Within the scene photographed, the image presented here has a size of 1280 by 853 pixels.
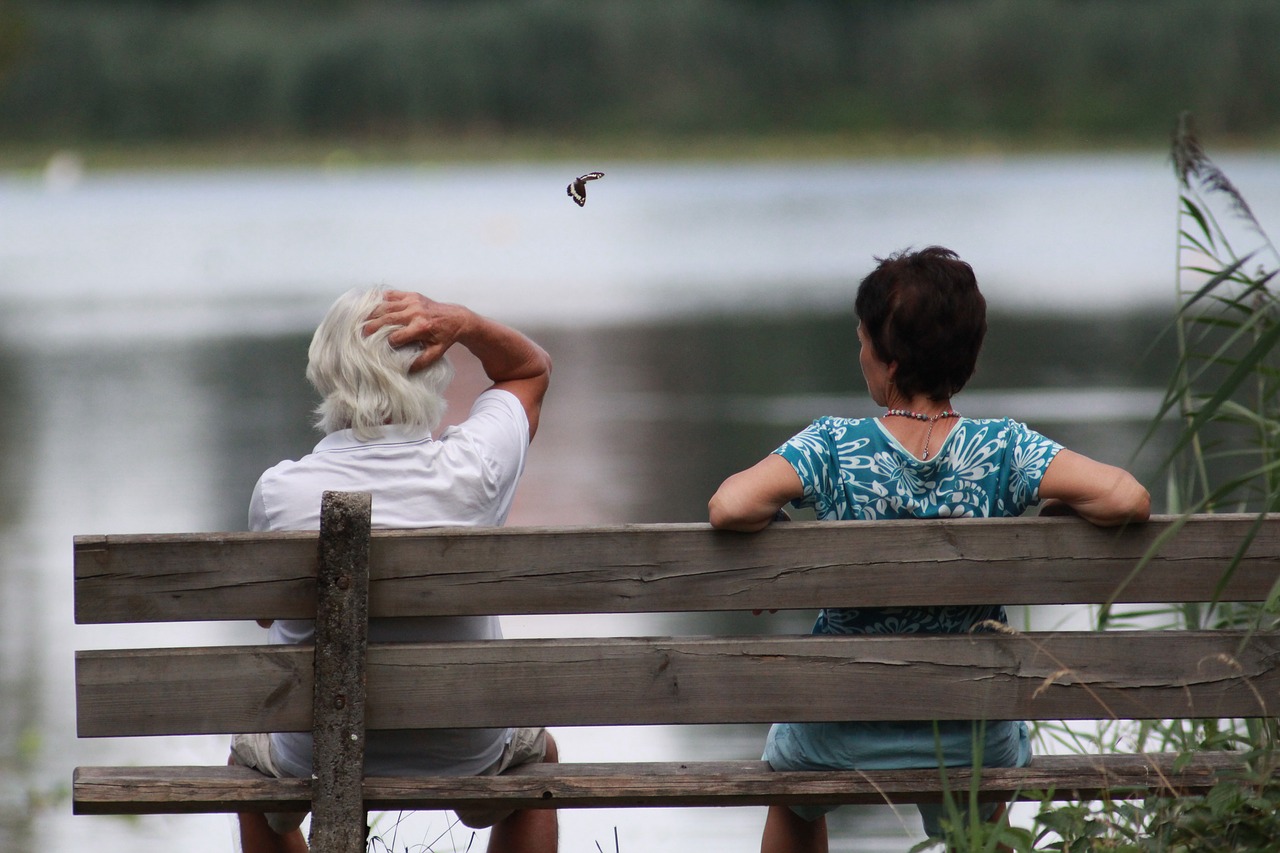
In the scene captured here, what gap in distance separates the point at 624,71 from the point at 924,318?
50268 mm

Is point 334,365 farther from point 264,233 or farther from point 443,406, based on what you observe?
point 264,233

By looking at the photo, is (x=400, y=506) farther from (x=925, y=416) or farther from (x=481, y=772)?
(x=925, y=416)

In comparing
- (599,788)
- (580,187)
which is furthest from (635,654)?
(580,187)

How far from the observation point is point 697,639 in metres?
2.59

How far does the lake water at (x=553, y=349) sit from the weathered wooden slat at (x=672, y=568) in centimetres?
47

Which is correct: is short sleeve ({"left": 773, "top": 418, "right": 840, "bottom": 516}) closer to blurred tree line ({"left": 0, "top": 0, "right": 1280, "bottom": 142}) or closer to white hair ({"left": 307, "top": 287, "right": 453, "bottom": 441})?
white hair ({"left": 307, "top": 287, "right": 453, "bottom": 441})

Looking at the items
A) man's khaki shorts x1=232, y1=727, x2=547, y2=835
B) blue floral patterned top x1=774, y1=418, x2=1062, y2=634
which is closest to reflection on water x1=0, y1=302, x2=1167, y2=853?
man's khaki shorts x1=232, y1=727, x2=547, y2=835

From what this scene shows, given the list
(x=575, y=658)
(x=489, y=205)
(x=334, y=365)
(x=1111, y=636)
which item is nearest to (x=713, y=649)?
(x=575, y=658)

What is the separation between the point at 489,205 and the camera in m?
33.5

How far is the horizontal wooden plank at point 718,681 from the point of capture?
8.36 ft

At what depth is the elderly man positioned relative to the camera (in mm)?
2766

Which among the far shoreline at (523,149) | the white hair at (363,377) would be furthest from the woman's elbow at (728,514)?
the far shoreline at (523,149)

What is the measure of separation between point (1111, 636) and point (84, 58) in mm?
53762

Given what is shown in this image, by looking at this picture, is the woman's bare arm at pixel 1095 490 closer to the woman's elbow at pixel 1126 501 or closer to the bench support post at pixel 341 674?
the woman's elbow at pixel 1126 501
